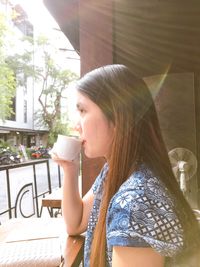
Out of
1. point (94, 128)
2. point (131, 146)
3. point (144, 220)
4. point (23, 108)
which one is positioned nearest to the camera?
point (144, 220)

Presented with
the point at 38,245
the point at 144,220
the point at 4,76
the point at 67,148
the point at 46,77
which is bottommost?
the point at 38,245

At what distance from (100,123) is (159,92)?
276 cm

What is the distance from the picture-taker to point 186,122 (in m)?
3.85

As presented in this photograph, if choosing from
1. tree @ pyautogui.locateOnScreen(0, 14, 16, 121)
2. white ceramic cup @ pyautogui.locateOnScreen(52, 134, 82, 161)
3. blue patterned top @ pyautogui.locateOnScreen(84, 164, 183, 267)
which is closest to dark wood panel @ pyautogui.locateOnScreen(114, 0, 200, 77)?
white ceramic cup @ pyautogui.locateOnScreen(52, 134, 82, 161)

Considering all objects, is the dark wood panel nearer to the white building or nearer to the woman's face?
the woman's face

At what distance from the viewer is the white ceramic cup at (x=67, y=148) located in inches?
60.2

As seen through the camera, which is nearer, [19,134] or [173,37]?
[173,37]

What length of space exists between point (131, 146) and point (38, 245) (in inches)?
29.6

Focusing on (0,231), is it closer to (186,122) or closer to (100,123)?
(100,123)

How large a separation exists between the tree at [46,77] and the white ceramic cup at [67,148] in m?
28.9

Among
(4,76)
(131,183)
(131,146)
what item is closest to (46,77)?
(4,76)

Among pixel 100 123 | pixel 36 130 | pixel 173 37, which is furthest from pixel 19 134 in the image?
pixel 100 123

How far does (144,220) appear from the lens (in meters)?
0.84

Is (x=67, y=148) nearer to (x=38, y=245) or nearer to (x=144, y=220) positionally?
(x=38, y=245)
